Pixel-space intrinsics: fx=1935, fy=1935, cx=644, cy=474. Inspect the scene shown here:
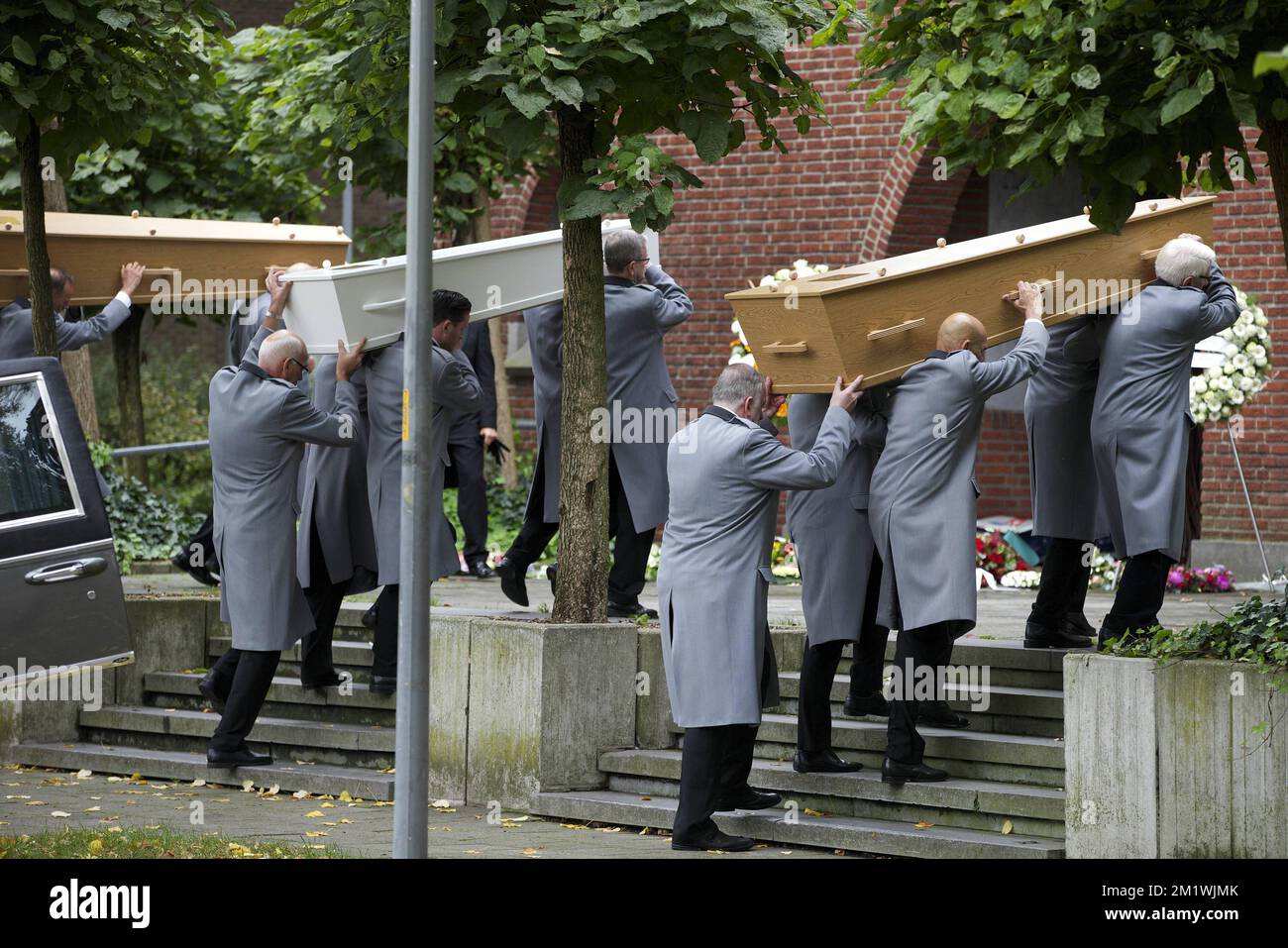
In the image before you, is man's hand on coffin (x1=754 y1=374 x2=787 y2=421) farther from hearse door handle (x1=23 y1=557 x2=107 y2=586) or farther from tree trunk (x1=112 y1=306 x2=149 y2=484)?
tree trunk (x1=112 y1=306 x2=149 y2=484)

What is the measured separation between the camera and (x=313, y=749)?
9531 mm

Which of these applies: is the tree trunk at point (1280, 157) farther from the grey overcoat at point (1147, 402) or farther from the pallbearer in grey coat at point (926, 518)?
the grey overcoat at point (1147, 402)

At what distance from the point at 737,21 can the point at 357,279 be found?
227 centimetres

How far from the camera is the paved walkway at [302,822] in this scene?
752cm

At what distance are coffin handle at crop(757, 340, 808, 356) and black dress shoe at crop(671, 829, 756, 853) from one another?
1.90m

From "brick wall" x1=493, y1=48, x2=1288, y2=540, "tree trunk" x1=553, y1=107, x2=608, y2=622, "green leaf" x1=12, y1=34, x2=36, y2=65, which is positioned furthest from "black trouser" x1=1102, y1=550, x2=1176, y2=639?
"brick wall" x1=493, y1=48, x2=1288, y2=540

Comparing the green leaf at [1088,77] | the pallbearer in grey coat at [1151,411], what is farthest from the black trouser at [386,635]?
the green leaf at [1088,77]

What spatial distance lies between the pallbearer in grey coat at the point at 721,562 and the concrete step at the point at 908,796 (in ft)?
1.59

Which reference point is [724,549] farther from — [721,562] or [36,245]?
[36,245]

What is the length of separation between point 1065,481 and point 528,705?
102 inches

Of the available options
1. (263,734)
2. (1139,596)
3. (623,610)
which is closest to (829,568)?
(1139,596)

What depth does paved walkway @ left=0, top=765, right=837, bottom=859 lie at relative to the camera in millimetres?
7523

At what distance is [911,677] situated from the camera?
24.8 feet

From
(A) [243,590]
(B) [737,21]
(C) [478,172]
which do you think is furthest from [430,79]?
(C) [478,172]
